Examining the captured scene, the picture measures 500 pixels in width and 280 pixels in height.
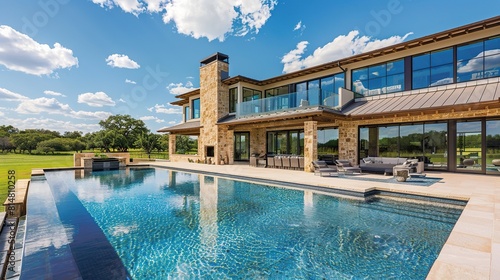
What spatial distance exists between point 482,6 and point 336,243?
1639cm

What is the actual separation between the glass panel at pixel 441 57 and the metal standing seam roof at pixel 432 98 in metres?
1.39

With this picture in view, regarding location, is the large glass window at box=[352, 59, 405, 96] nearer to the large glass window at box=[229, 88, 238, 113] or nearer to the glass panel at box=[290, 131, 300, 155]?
the glass panel at box=[290, 131, 300, 155]

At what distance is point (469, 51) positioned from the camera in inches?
479

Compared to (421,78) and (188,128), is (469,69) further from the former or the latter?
(188,128)

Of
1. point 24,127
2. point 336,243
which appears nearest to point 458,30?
point 336,243

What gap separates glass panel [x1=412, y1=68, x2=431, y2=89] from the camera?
13.4 m

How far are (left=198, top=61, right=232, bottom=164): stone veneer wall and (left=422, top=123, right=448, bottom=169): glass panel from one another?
13989mm

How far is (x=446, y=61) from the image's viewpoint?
1280 centimetres

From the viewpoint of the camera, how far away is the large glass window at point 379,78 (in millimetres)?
14336

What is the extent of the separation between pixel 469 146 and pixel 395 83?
514 cm

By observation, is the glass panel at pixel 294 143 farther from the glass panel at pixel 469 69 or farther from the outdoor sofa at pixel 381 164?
the glass panel at pixel 469 69

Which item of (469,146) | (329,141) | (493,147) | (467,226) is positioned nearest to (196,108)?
(329,141)

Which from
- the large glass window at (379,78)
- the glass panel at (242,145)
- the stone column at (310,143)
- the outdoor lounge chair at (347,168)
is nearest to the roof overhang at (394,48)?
the large glass window at (379,78)

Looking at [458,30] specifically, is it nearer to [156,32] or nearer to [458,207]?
[458,207]
